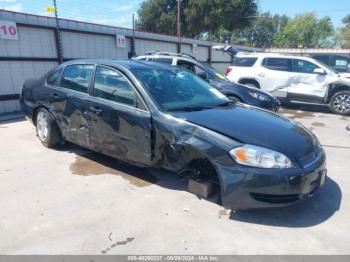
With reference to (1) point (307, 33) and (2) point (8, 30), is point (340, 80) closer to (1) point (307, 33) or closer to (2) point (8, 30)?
(2) point (8, 30)

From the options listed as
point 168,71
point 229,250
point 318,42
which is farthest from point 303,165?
point 318,42

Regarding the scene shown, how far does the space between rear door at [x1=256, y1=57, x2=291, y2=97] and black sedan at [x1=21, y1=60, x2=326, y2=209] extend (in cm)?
621

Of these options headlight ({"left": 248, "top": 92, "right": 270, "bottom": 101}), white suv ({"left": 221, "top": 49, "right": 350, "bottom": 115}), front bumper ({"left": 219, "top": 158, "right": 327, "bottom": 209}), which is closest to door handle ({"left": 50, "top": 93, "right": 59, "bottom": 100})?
front bumper ({"left": 219, "top": 158, "right": 327, "bottom": 209})

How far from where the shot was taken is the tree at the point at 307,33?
269ft

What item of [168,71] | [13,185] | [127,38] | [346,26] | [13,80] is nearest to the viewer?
[13,185]

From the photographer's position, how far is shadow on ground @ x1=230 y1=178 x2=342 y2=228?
10.4ft

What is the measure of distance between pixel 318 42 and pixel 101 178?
93577mm

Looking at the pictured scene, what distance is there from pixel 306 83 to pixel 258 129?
716 cm

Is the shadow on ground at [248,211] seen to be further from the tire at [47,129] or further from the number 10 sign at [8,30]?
the number 10 sign at [8,30]

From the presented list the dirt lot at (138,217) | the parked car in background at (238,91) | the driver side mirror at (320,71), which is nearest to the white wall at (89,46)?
the parked car in background at (238,91)

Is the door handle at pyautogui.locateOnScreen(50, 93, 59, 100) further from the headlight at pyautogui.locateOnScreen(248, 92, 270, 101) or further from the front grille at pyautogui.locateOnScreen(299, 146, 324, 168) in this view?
the headlight at pyautogui.locateOnScreen(248, 92, 270, 101)

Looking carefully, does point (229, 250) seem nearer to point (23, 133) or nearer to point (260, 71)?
point (23, 133)

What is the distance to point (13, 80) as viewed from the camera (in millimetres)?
8883

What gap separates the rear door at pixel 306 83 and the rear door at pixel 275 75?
180 mm
